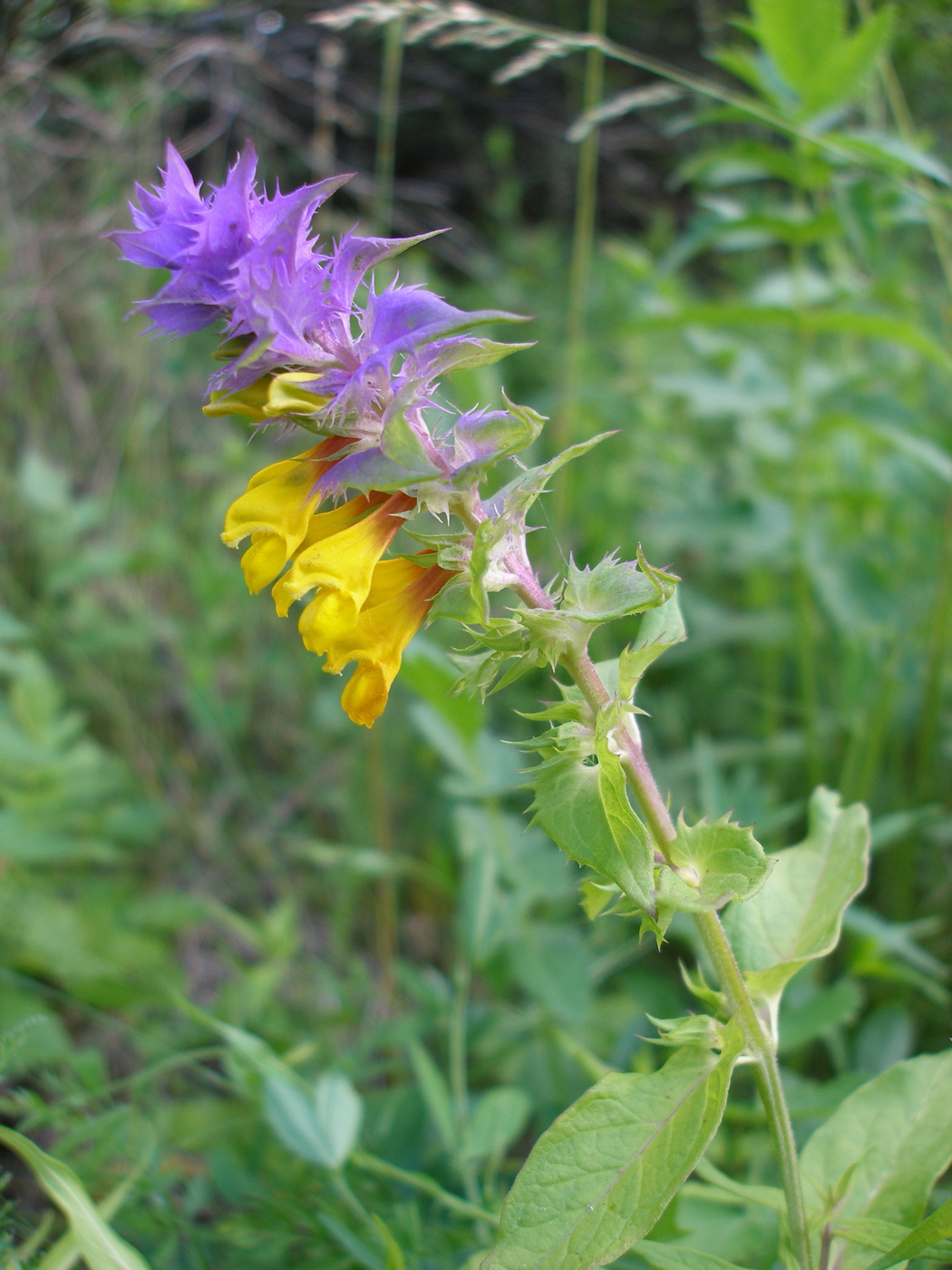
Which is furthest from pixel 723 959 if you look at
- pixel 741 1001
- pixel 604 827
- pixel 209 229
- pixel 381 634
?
pixel 209 229

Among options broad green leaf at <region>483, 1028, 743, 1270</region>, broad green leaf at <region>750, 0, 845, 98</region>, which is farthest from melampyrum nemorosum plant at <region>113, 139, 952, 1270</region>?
broad green leaf at <region>750, 0, 845, 98</region>

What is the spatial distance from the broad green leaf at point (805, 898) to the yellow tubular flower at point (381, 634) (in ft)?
1.38

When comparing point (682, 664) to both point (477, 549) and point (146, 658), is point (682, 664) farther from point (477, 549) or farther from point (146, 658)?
point (477, 549)

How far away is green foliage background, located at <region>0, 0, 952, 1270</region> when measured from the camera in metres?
1.20

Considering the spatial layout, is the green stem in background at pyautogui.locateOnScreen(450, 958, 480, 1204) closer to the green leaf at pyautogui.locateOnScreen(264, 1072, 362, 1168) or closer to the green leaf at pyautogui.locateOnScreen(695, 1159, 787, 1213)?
the green leaf at pyautogui.locateOnScreen(264, 1072, 362, 1168)

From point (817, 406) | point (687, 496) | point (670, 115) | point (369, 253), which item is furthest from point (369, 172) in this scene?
point (369, 253)

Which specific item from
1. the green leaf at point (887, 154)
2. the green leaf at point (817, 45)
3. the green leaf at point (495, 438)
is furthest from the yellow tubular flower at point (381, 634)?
the green leaf at point (817, 45)

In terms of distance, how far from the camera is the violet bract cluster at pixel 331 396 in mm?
677

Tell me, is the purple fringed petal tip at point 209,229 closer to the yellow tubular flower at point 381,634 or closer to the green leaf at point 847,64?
the yellow tubular flower at point 381,634

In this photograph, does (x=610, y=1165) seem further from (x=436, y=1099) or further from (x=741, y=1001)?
(x=436, y=1099)

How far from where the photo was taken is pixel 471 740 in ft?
4.88

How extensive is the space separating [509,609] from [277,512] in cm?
22

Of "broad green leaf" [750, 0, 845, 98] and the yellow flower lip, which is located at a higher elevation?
"broad green leaf" [750, 0, 845, 98]

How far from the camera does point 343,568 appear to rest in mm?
721
